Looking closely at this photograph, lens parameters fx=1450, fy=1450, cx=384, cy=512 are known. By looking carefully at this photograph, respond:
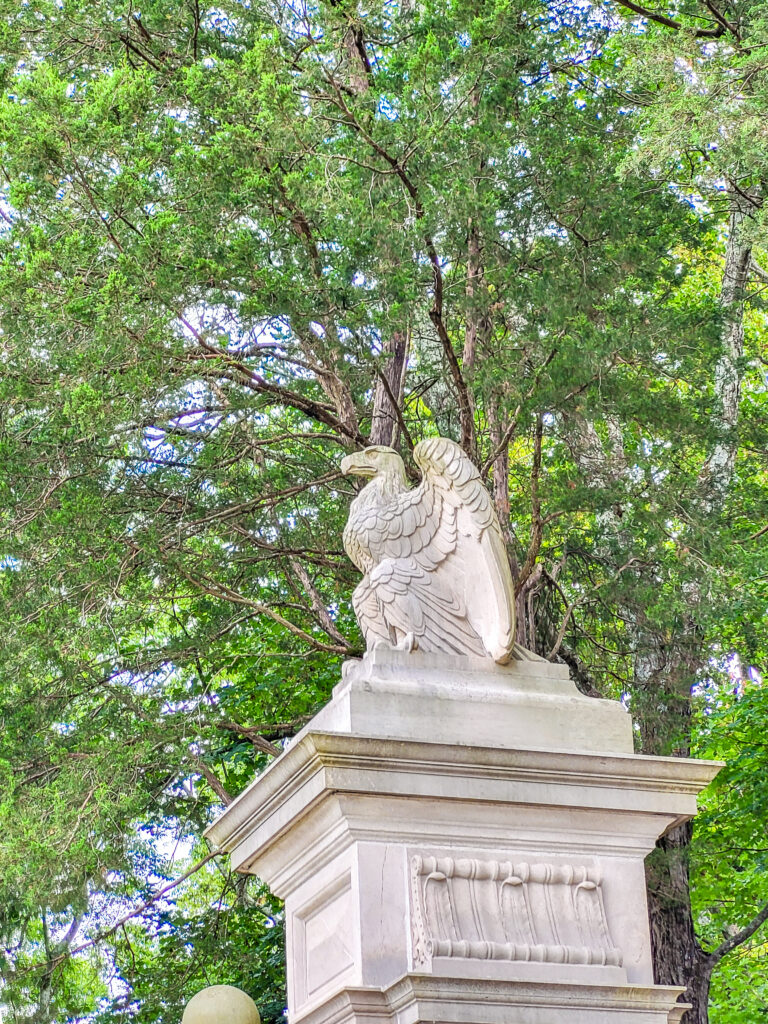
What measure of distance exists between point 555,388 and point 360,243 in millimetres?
1673

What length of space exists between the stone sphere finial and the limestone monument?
190 centimetres

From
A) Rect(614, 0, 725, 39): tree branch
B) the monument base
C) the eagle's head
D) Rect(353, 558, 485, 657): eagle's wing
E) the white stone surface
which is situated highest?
Rect(614, 0, 725, 39): tree branch

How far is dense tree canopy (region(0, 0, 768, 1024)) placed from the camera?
9648 millimetres

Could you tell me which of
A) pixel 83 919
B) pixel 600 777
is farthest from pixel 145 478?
pixel 600 777

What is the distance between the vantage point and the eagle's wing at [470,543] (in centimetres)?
595

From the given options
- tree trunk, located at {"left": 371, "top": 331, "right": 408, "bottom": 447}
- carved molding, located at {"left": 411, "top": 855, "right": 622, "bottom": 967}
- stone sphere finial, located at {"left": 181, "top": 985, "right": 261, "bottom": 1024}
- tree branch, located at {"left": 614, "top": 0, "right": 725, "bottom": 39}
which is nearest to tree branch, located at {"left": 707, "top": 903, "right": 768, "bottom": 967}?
tree trunk, located at {"left": 371, "top": 331, "right": 408, "bottom": 447}

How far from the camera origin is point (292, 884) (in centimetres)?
586

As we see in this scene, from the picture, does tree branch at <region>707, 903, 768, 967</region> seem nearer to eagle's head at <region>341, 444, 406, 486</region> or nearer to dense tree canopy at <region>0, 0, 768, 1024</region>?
dense tree canopy at <region>0, 0, 768, 1024</region>

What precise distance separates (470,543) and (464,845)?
130 cm

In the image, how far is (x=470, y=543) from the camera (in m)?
6.13

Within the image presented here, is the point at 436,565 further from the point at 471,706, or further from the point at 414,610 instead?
the point at 471,706

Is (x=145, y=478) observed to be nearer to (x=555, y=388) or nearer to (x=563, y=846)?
(x=555, y=388)

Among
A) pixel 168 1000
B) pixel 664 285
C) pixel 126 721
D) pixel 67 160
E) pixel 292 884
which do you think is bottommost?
pixel 292 884

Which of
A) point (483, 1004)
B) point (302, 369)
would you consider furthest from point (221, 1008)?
point (302, 369)
